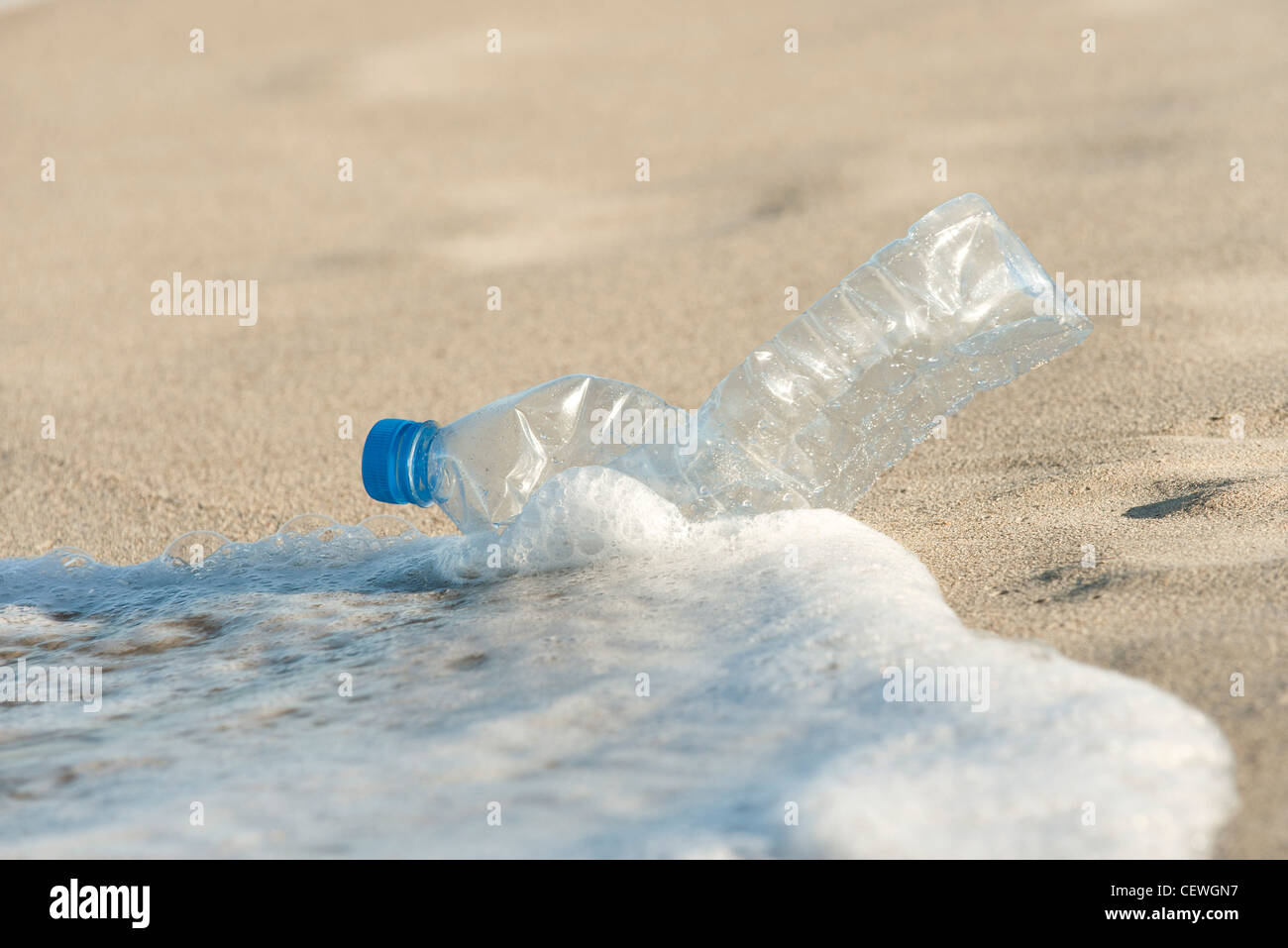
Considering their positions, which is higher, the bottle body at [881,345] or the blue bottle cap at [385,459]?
the bottle body at [881,345]

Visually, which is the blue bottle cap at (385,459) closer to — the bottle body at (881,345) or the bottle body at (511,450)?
the bottle body at (511,450)

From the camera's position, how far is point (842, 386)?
2.26m

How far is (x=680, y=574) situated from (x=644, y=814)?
0.68m

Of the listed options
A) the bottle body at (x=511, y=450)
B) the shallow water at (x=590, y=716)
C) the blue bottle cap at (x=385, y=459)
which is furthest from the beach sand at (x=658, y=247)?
the blue bottle cap at (x=385, y=459)

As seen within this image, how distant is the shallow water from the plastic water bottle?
165 millimetres

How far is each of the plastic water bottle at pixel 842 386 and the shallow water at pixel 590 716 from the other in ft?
0.54

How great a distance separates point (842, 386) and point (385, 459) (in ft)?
2.94

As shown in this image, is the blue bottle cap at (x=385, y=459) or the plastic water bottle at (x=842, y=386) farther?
the plastic water bottle at (x=842, y=386)

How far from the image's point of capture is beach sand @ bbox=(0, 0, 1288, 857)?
2057 millimetres

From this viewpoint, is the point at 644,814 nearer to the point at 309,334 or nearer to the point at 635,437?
the point at 635,437

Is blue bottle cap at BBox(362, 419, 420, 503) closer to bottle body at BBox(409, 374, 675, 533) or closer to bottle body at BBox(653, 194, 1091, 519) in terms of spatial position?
bottle body at BBox(409, 374, 675, 533)

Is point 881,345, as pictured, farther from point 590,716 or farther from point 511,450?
point 590,716

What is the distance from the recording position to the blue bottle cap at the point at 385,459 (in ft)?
6.70

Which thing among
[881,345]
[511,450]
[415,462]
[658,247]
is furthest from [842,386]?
[658,247]
